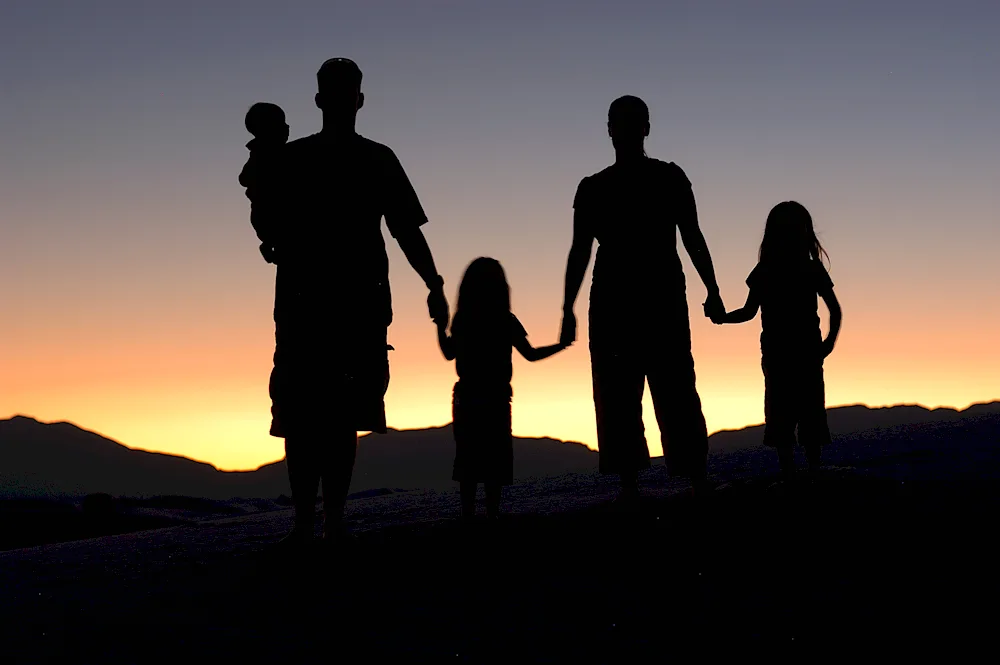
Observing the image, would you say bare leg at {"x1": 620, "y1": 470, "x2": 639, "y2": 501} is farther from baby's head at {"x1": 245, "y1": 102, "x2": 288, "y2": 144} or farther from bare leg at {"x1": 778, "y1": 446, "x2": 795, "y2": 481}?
baby's head at {"x1": 245, "y1": 102, "x2": 288, "y2": 144}

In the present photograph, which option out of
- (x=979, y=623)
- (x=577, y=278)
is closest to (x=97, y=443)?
(x=577, y=278)

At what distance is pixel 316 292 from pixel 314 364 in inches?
13.0

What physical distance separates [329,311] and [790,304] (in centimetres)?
326

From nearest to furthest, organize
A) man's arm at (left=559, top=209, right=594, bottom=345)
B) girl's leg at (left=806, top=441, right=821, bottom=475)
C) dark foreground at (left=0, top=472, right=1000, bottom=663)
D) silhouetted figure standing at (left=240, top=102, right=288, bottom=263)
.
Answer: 1. dark foreground at (left=0, top=472, right=1000, bottom=663)
2. silhouetted figure standing at (left=240, top=102, right=288, bottom=263)
3. man's arm at (left=559, top=209, right=594, bottom=345)
4. girl's leg at (left=806, top=441, right=821, bottom=475)

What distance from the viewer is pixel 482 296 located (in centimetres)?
524

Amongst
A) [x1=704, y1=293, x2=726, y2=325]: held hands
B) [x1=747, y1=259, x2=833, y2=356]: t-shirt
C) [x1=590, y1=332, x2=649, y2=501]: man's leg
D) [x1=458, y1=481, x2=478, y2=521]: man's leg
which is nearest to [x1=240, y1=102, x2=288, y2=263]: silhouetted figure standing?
[x1=458, y1=481, x2=478, y2=521]: man's leg

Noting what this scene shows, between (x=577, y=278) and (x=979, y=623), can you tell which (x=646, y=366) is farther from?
(x=979, y=623)

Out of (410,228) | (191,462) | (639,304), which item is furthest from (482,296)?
(191,462)

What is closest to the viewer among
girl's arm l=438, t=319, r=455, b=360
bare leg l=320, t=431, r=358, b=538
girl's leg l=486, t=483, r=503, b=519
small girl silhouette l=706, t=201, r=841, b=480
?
bare leg l=320, t=431, r=358, b=538

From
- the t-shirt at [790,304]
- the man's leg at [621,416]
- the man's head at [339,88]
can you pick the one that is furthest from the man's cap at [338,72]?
the t-shirt at [790,304]

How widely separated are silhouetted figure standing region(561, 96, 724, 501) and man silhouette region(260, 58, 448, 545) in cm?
141

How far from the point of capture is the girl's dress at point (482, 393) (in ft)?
16.7

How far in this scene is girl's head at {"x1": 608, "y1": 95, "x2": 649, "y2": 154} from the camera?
5008mm

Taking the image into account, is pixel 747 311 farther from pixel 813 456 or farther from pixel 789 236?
pixel 813 456
